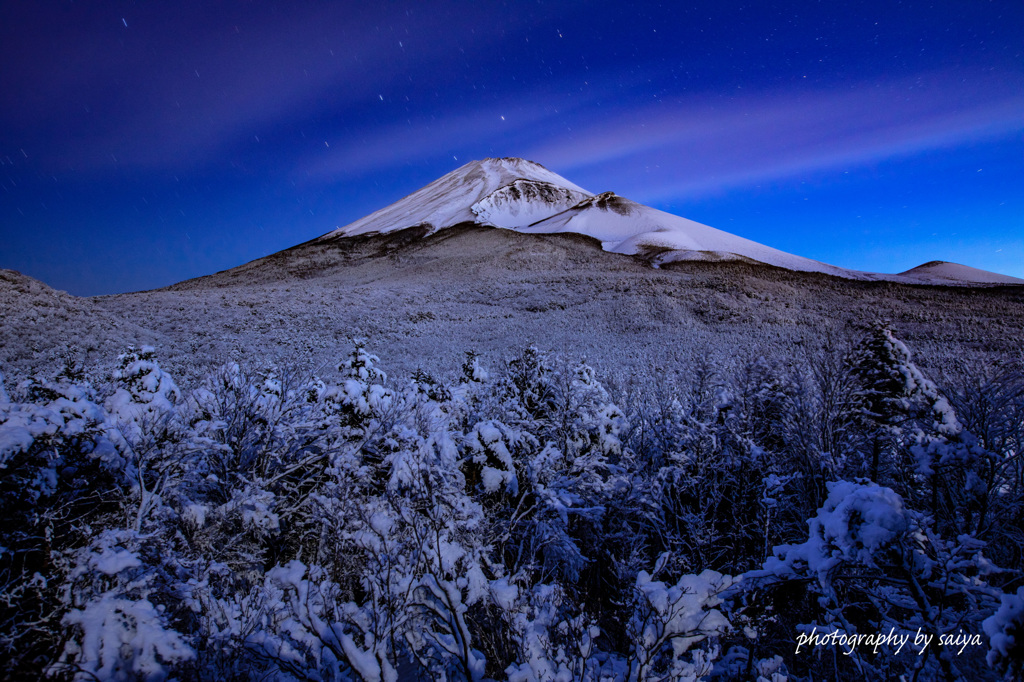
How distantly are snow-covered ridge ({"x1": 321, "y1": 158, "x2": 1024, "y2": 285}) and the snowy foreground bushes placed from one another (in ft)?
144

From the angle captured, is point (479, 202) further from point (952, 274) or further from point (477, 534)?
point (477, 534)

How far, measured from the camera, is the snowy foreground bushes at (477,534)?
3.53 meters

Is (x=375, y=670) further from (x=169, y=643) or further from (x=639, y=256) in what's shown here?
(x=639, y=256)

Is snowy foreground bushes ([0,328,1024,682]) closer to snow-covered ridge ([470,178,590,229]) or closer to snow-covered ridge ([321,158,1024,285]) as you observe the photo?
snow-covered ridge ([321,158,1024,285])

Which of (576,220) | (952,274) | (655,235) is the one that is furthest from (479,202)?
(952,274)

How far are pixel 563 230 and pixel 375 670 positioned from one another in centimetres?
6522

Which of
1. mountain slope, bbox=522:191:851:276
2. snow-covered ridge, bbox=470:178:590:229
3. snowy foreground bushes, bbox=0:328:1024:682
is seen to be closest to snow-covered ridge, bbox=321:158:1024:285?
snow-covered ridge, bbox=470:178:590:229

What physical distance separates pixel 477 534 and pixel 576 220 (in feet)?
221

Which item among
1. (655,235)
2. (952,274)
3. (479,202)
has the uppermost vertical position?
(479,202)

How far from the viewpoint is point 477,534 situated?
666 cm

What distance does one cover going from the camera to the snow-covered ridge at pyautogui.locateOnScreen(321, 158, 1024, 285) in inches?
1930

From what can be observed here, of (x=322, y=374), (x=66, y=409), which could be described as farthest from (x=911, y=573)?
(x=322, y=374)

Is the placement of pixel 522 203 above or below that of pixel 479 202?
above

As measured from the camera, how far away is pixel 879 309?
33812 mm
